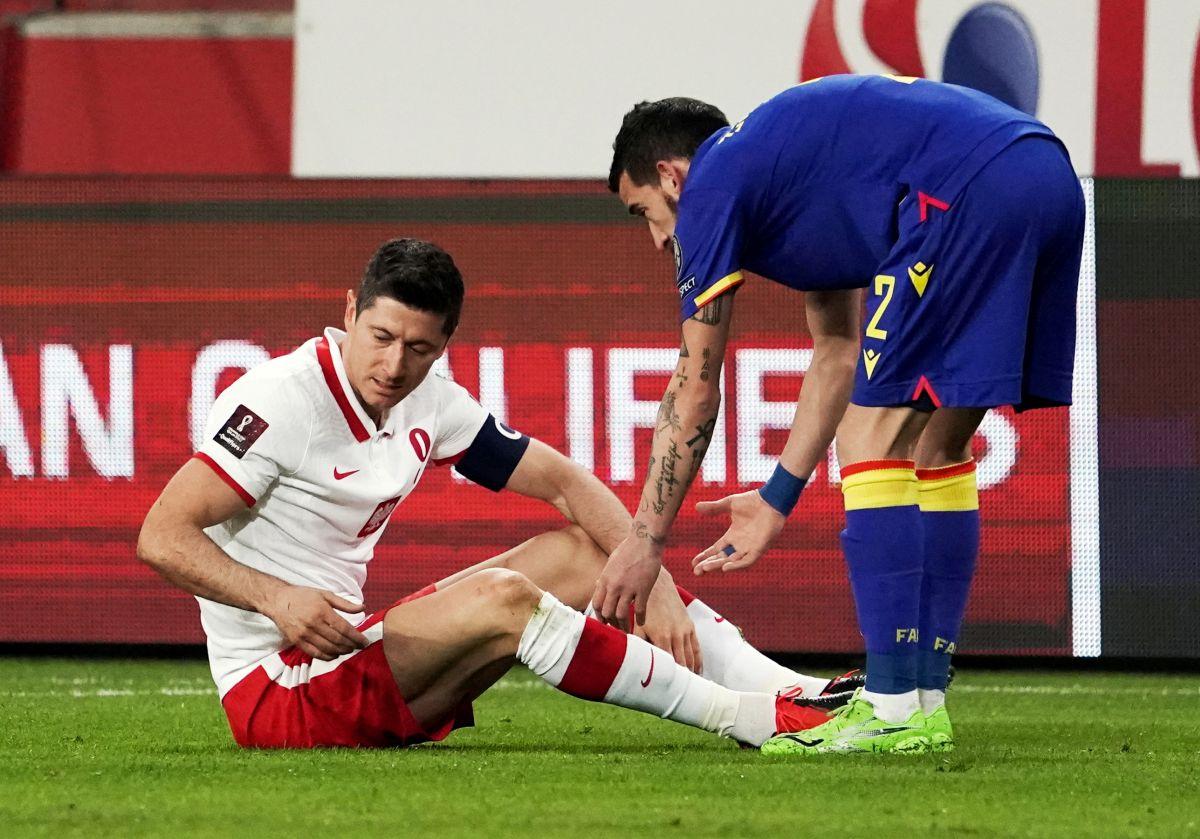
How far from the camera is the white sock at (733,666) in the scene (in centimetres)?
412

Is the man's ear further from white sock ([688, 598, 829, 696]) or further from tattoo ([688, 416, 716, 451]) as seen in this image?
white sock ([688, 598, 829, 696])

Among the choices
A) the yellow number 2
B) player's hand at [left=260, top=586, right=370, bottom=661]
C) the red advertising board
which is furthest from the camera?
the red advertising board

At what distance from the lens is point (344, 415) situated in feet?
12.6

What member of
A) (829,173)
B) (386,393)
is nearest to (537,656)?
(386,393)

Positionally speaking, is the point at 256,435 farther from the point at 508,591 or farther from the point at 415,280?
the point at 508,591

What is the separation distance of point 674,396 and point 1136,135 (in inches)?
225

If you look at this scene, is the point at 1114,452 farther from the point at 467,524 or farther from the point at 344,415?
the point at 344,415

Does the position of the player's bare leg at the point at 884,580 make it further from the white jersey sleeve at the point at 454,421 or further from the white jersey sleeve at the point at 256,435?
the white jersey sleeve at the point at 256,435

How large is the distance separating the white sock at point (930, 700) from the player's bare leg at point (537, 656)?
0.97 ft

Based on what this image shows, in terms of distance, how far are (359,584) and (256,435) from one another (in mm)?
497

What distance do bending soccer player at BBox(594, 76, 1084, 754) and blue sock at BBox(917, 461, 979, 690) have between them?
0.60 feet

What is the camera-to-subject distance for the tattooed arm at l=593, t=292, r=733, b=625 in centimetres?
366

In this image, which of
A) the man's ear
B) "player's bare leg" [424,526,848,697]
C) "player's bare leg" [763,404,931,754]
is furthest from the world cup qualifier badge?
"player's bare leg" [763,404,931,754]

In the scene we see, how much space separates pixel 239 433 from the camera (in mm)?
3682
